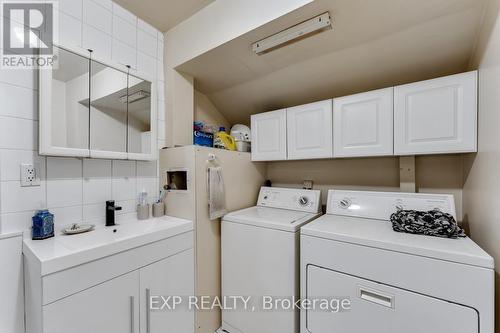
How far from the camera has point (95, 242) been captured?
1.15 m

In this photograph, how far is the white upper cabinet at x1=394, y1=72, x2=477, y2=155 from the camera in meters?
1.26

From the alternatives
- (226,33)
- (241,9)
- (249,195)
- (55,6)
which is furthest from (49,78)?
(249,195)

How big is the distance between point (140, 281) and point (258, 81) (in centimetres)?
184

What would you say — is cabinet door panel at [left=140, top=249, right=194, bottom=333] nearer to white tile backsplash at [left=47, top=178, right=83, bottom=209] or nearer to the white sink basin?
the white sink basin

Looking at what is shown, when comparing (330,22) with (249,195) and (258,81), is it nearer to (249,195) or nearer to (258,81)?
(258,81)

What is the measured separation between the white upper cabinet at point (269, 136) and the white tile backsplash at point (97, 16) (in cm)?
138

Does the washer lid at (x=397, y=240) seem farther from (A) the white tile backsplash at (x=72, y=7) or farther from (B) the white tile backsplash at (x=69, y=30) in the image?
(A) the white tile backsplash at (x=72, y=7)

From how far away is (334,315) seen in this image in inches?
48.9

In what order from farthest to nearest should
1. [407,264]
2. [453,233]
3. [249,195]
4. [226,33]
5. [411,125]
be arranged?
[249,195], [226,33], [411,125], [453,233], [407,264]

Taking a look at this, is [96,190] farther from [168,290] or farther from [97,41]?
[97,41]

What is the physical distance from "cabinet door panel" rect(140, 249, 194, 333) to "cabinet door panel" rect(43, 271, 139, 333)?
57mm

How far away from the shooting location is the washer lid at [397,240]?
37.1 inches

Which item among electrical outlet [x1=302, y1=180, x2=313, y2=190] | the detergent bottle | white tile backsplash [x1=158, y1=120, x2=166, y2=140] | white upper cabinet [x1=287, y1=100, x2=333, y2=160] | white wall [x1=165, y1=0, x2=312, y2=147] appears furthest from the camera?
electrical outlet [x1=302, y1=180, x2=313, y2=190]

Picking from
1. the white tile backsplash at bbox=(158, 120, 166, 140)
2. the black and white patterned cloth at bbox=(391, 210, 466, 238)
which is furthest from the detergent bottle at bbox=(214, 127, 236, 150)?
the black and white patterned cloth at bbox=(391, 210, 466, 238)
